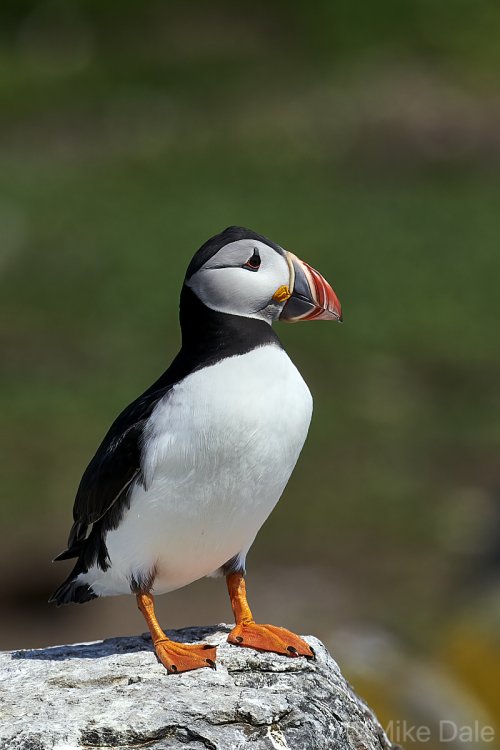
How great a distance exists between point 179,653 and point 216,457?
0.87 metres

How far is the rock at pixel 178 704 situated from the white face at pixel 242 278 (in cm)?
151

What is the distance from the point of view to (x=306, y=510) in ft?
54.6

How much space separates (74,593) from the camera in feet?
24.0

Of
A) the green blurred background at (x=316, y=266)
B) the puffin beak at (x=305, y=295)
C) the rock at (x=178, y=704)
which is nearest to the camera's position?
the rock at (x=178, y=704)

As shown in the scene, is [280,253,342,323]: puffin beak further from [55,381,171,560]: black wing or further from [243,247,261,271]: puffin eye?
[55,381,171,560]: black wing

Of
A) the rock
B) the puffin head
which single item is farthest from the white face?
the rock

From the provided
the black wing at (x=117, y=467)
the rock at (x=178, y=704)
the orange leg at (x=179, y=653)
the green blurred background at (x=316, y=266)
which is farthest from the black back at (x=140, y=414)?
the green blurred background at (x=316, y=266)

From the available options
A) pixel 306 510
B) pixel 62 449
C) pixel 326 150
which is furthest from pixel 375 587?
pixel 326 150

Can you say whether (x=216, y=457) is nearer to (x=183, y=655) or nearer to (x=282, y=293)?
(x=282, y=293)

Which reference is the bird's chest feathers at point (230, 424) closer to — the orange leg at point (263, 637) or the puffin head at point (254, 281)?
the puffin head at point (254, 281)

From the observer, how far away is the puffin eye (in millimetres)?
6585

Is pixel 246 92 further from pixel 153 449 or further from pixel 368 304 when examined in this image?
pixel 153 449

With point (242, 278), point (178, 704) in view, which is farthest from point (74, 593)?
point (242, 278)

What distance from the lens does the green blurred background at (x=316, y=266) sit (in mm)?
14648
